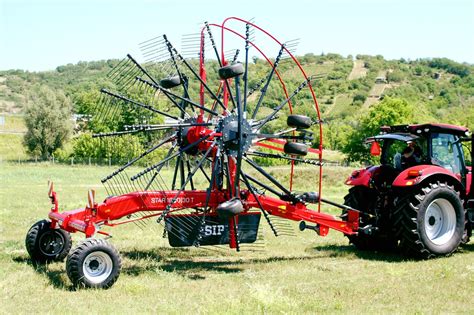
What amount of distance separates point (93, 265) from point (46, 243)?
2.04 m

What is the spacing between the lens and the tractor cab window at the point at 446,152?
11.4 m

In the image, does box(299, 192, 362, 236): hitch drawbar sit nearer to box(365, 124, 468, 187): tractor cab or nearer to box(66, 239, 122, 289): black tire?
box(365, 124, 468, 187): tractor cab

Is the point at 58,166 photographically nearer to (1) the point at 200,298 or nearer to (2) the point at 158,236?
(2) the point at 158,236

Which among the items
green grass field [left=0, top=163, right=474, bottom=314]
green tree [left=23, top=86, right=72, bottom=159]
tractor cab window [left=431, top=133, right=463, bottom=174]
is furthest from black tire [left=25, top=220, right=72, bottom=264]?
green tree [left=23, top=86, right=72, bottom=159]

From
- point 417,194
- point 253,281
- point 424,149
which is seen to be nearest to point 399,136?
point 424,149

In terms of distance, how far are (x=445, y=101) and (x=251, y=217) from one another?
91313 millimetres

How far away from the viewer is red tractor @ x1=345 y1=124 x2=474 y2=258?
10.7m

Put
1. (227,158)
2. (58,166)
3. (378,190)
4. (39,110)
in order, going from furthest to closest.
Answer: (39,110)
(58,166)
(378,190)
(227,158)

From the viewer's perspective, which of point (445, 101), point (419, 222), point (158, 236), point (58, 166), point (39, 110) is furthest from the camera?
point (445, 101)

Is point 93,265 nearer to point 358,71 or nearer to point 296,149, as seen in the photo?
point 296,149

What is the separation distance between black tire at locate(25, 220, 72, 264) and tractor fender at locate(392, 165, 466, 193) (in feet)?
19.0

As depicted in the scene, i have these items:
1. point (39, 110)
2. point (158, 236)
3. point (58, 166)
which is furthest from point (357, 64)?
point (158, 236)

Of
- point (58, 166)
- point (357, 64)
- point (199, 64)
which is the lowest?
point (58, 166)

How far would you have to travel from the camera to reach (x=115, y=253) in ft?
28.5
